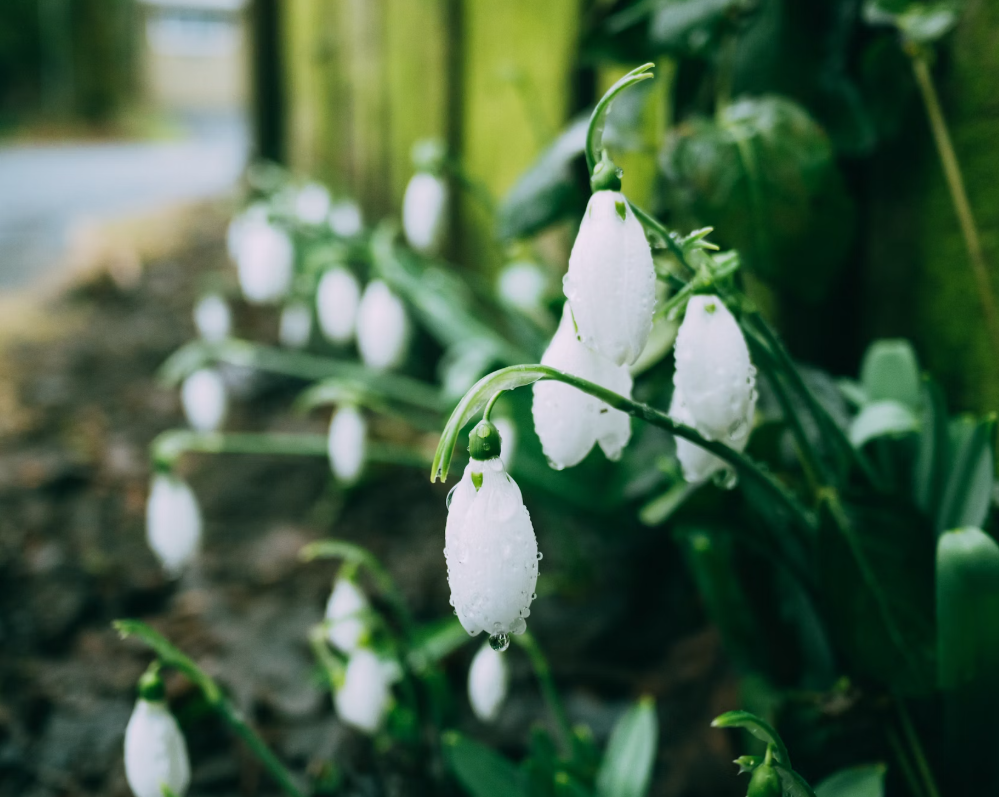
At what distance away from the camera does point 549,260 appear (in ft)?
6.75

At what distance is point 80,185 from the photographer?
8.32 m

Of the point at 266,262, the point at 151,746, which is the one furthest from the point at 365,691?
the point at 266,262

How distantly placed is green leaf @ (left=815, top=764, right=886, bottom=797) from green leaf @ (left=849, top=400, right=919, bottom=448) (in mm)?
343

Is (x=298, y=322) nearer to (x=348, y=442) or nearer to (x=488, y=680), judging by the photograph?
(x=348, y=442)

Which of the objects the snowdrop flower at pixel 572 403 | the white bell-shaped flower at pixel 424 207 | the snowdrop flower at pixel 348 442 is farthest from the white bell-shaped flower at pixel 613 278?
the snowdrop flower at pixel 348 442

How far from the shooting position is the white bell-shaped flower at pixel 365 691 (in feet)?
3.64

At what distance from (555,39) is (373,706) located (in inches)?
55.2

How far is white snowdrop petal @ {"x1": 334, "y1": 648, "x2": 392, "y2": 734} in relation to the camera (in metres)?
1.11

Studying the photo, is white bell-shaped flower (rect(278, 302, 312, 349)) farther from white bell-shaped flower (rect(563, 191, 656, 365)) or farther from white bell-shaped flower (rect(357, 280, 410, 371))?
white bell-shaped flower (rect(563, 191, 656, 365))

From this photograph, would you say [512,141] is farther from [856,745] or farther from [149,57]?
[149,57]

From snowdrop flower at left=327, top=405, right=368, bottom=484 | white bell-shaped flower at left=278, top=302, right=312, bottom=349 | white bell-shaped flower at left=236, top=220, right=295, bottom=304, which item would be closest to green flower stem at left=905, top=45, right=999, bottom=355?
snowdrop flower at left=327, top=405, right=368, bottom=484

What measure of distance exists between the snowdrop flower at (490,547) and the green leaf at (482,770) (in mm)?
412

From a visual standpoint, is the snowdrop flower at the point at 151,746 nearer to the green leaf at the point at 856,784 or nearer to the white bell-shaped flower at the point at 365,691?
the white bell-shaped flower at the point at 365,691

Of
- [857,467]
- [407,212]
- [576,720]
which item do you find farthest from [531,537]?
[407,212]
